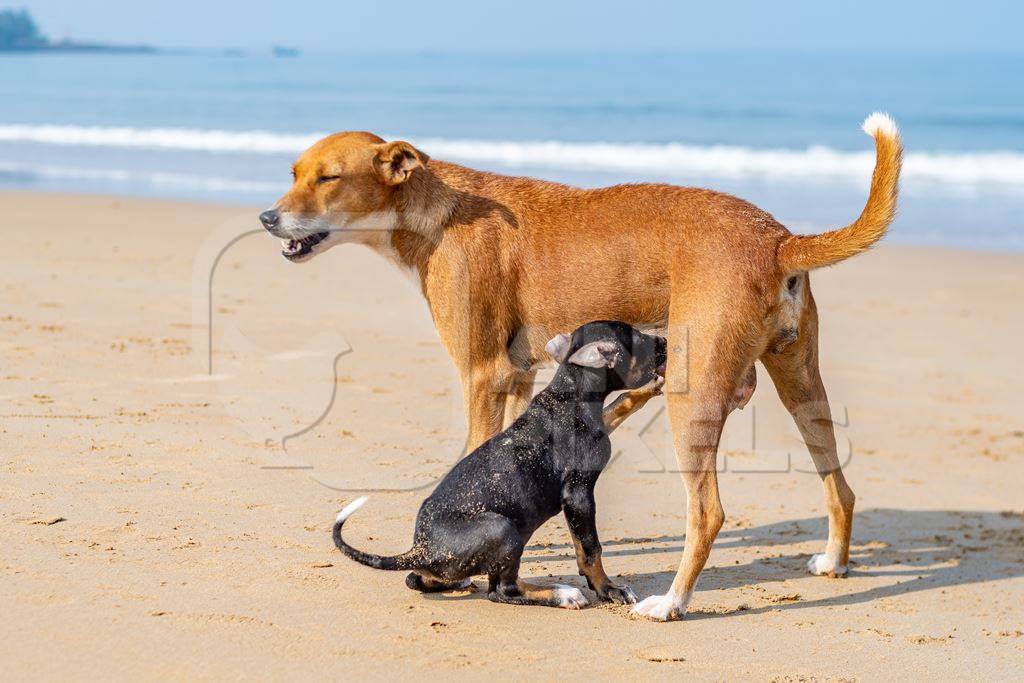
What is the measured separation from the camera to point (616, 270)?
5309 mm

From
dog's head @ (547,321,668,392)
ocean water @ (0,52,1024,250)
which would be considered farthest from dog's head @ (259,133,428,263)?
ocean water @ (0,52,1024,250)

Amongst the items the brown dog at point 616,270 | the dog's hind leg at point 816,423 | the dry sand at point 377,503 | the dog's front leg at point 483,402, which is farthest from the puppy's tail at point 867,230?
the dry sand at point 377,503

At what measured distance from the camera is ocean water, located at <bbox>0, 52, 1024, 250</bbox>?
835 inches

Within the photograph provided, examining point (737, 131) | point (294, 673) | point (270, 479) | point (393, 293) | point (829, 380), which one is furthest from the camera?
point (737, 131)

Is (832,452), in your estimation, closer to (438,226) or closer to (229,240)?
(438,226)

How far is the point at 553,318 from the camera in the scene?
547 centimetres

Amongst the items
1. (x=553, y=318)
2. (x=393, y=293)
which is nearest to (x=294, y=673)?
(x=553, y=318)

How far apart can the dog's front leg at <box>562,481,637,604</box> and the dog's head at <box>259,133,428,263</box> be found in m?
1.63

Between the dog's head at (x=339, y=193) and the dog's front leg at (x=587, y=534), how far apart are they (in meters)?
1.63

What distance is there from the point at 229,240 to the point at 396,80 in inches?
1951

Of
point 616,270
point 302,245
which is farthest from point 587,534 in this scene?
point 302,245

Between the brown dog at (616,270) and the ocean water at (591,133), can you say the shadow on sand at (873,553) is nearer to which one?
the brown dog at (616,270)

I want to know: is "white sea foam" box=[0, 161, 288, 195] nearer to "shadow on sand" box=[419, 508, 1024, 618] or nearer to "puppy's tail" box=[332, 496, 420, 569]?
"shadow on sand" box=[419, 508, 1024, 618]

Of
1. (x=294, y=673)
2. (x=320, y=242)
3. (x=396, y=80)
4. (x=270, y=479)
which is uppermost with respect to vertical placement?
(x=396, y=80)
